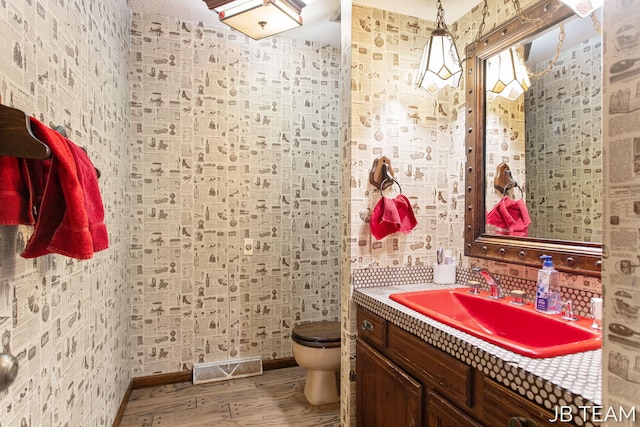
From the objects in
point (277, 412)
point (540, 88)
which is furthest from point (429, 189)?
point (277, 412)

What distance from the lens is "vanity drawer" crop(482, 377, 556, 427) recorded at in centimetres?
85

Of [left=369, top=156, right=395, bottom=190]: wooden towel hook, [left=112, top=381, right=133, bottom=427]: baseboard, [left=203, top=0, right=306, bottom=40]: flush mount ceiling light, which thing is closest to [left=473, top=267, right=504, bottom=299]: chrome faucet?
[left=369, top=156, right=395, bottom=190]: wooden towel hook

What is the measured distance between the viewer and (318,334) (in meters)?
2.35

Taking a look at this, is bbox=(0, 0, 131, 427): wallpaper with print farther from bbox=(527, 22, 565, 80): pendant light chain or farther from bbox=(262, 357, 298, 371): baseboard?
bbox=(527, 22, 565, 80): pendant light chain

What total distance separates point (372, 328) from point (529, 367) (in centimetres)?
85

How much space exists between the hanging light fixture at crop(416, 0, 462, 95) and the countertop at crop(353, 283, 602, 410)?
1.20m

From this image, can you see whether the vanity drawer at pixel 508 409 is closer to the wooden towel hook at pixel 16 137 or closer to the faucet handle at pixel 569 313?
the faucet handle at pixel 569 313

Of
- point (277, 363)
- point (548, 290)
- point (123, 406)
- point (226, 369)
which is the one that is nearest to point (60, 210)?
point (548, 290)

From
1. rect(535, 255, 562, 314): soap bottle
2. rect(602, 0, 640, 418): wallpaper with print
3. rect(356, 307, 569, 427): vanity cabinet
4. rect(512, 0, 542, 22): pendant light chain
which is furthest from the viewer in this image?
rect(512, 0, 542, 22): pendant light chain

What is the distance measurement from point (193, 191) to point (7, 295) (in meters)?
1.87

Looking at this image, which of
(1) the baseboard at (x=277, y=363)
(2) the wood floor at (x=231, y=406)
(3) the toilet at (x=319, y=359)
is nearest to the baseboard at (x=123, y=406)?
(2) the wood floor at (x=231, y=406)

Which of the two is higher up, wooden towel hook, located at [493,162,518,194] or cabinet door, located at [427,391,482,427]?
wooden towel hook, located at [493,162,518,194]

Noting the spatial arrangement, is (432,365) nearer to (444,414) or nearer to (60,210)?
(444,414)

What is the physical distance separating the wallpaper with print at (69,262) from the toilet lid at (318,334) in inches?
44.3
